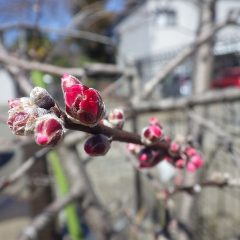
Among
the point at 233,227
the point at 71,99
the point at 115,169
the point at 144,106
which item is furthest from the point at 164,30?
the point at 71,99

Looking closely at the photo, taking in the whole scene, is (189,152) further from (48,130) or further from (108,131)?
(48,130)

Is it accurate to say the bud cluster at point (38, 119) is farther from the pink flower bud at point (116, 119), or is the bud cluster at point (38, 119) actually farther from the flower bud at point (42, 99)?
the pink flower bud at point (116, 119)

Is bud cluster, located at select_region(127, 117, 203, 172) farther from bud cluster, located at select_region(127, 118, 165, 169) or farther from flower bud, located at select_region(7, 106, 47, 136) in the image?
flower bud, located at select_region(7, 106, 47, 136)

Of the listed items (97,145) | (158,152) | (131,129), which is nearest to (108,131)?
(97,145)

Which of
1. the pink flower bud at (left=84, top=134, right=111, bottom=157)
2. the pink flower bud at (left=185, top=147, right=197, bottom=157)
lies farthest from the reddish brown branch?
the pink flower bud at (left=185, top=147, right=197, bottom=157)

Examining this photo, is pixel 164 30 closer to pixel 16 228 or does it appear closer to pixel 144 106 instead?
pixel 16 228

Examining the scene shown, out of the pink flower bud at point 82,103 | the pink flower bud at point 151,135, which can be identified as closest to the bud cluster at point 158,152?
the pink flower bud at point 151,135
